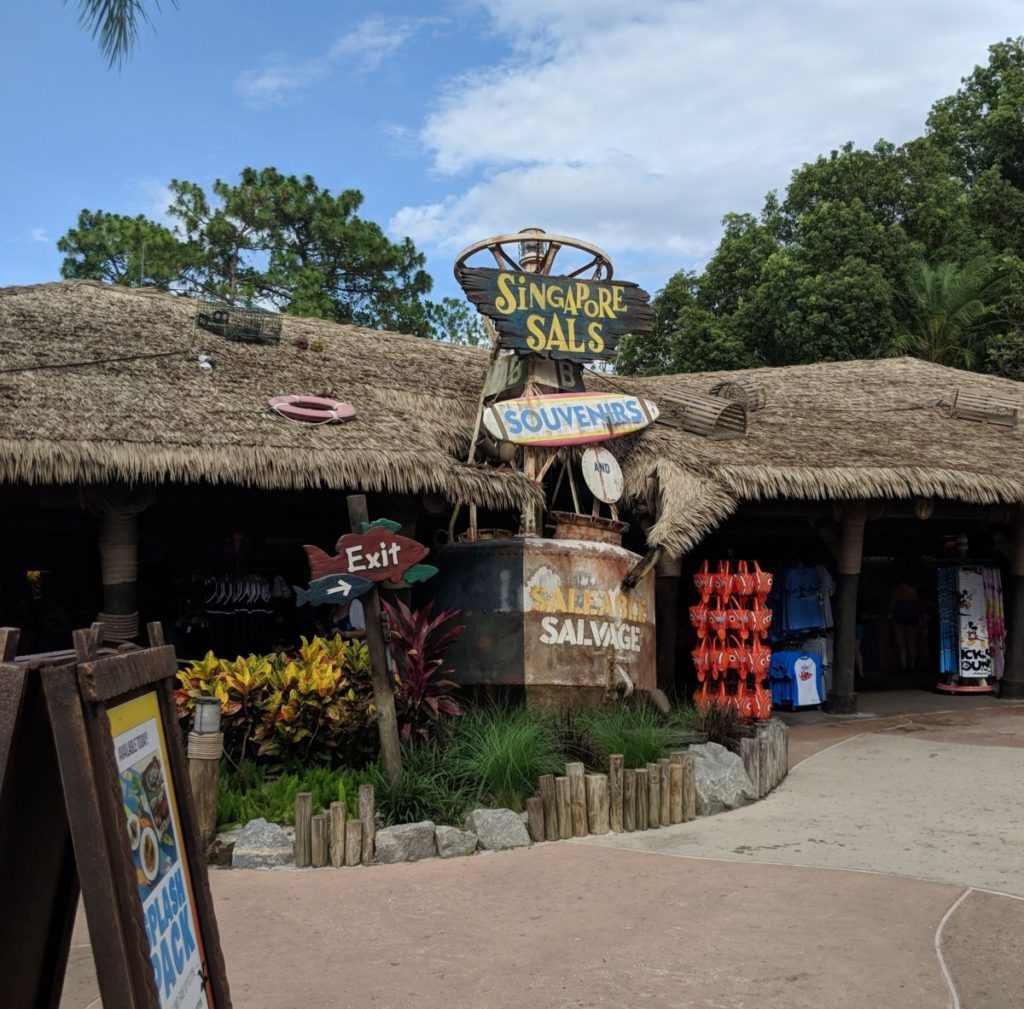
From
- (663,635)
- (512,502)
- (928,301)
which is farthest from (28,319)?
(928,301)

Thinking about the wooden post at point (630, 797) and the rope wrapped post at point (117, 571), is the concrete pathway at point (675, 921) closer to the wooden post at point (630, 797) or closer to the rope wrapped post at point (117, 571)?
the wooden post at point (630, 797)

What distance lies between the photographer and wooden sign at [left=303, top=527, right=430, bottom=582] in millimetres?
6875

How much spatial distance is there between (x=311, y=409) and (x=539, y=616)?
112 inches

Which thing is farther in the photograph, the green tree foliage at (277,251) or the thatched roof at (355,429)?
the green tree foliage at (277,251)

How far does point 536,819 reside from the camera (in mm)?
6820

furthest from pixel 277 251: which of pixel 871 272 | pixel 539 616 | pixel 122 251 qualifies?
pixel 539 616

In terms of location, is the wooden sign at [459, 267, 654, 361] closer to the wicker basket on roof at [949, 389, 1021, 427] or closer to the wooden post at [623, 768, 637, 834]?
the wooden post at [623, 768, 637, 834]

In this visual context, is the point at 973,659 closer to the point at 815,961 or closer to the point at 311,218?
the point at 815,961

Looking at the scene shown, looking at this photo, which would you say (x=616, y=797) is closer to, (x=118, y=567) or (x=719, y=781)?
(x=719, y=781)

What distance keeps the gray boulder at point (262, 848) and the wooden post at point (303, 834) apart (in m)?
0.07

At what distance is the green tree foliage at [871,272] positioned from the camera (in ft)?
77.5

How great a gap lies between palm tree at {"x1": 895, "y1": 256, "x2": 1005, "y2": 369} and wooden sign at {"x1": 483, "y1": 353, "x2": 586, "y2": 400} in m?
15.0

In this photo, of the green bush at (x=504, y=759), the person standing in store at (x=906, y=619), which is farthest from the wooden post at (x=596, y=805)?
the person standing in store at (x=906, y=619)

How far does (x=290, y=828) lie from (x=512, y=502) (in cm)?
398
